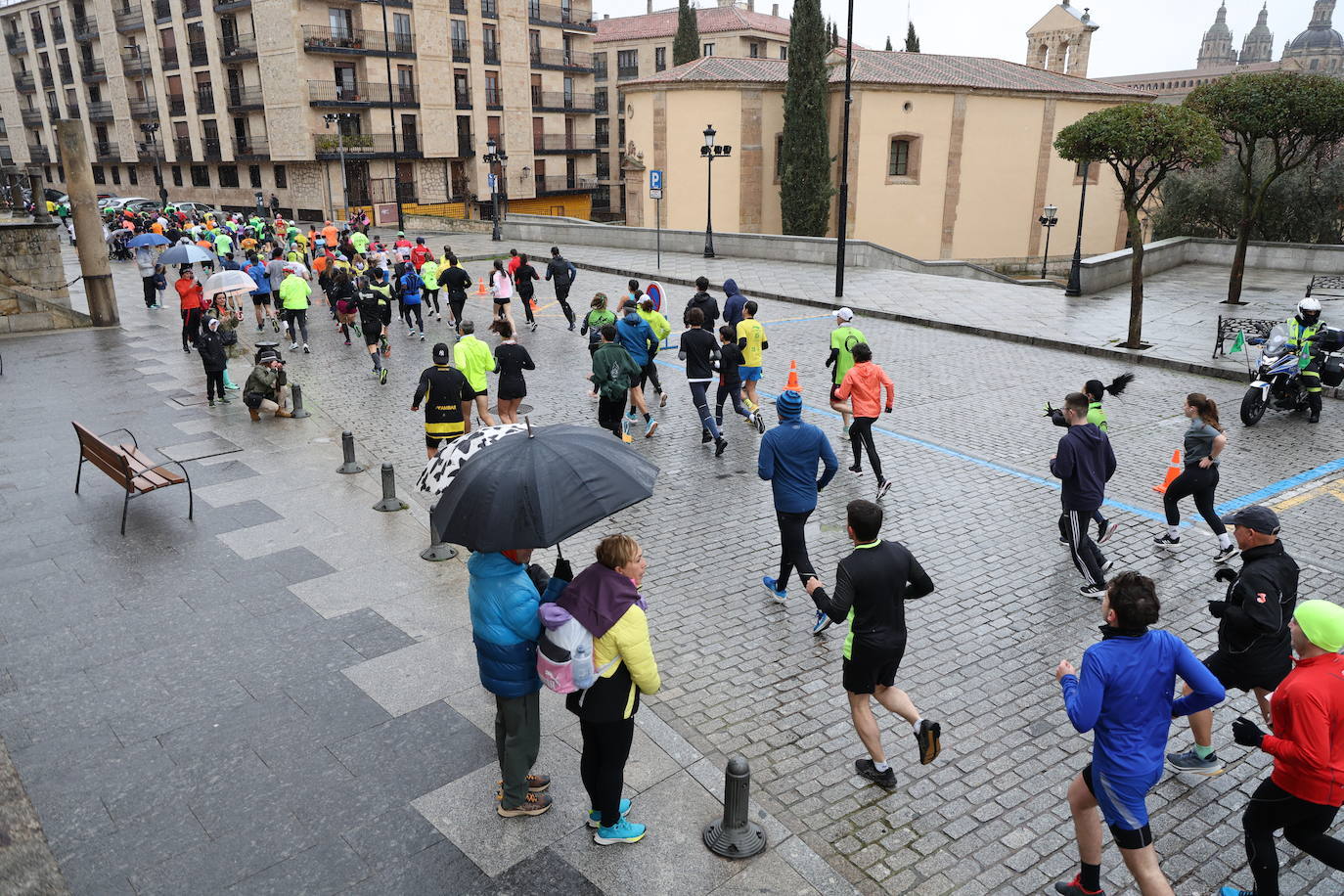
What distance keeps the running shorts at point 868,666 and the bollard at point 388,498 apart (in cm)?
588

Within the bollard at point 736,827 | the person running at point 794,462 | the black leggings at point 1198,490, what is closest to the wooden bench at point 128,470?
the person running at point 794,462

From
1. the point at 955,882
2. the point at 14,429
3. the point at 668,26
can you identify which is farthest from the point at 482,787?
the point at 668,26

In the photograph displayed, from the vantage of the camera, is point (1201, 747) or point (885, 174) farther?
point (885, 174)

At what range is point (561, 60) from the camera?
60.7 m

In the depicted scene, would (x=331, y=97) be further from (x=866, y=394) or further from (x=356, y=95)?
(x=866, y=394)

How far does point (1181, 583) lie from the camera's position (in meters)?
7.87

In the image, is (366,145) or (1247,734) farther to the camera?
(366,145)

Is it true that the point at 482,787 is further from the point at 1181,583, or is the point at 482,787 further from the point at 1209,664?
the point at 1181,583

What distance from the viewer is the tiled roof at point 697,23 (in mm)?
66750

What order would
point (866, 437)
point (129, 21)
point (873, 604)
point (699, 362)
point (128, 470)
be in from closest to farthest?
point (873, 604), point (128, 470), point (866, 437), point (699, 362), point (129, 21)

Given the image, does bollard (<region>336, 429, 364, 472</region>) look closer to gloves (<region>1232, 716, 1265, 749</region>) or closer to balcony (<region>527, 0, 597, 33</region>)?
gloves (<region>1232, 716, 1265, 749</region>)

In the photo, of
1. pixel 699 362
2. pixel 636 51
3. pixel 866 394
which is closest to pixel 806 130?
pixel 699 362

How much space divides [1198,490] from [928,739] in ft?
14.9

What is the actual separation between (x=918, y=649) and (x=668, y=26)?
7241 cm
